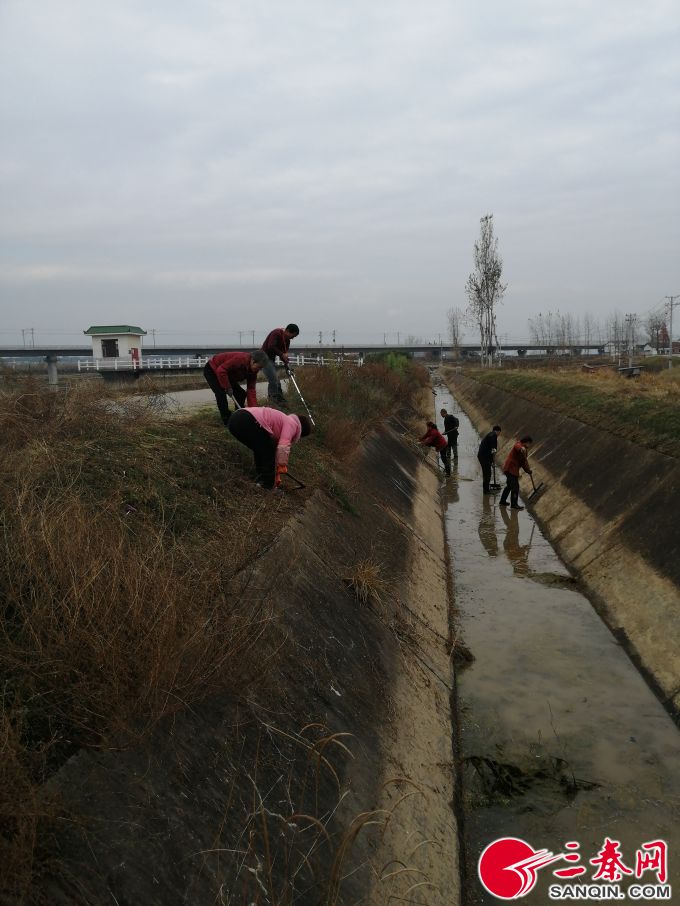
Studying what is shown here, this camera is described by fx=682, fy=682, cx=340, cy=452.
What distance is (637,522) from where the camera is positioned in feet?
33.7

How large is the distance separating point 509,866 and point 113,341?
132ft

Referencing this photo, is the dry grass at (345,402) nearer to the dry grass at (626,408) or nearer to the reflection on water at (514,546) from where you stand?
the reflection on water at (514,546)

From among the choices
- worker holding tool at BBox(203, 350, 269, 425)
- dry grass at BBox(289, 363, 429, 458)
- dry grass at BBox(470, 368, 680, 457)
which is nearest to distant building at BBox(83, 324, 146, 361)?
dry grass at BBox(289, 363, 429, 458)

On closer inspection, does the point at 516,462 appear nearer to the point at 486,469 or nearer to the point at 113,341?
the point at 486,469

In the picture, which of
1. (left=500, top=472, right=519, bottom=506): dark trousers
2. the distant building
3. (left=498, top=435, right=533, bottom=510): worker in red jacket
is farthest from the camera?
the distant building

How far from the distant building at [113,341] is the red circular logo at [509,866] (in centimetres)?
3910

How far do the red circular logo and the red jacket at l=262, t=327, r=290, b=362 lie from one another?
25.9ft

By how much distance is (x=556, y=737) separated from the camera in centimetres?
622

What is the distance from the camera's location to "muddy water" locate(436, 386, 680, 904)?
4984 mm

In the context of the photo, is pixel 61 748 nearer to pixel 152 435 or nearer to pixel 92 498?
pixel 92 498

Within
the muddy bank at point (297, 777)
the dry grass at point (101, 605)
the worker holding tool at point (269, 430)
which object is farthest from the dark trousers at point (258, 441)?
the muddy bank at point (297, 777)

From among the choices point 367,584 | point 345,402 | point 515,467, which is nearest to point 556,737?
point 367,584

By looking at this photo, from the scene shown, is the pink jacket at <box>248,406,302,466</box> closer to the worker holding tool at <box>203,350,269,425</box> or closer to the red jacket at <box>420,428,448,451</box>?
the worker holding tool at <box>203,350,269,425</box>

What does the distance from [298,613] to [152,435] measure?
155 inches
